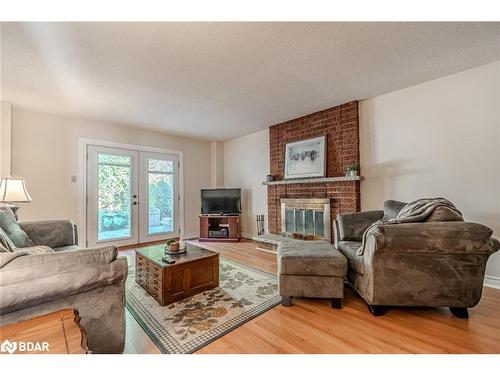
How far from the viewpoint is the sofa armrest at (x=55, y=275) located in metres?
0.97

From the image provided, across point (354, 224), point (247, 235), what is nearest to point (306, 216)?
point (354, 224)

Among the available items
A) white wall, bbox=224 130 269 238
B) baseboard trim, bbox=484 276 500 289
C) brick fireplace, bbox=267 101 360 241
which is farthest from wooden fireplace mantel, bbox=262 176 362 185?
baseboard trim, bbox=484 276 500 289

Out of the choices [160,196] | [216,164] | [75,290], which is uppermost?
[216,164]

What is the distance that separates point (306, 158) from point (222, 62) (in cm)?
220

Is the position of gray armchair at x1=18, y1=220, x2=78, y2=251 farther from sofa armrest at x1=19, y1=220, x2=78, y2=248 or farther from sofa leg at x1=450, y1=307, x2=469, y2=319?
sofa leg at x1=450, y1=307, x2=469, y2=319

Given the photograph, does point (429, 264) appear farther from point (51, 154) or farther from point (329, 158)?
point (51, 154)

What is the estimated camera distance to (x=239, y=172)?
5.36 meters

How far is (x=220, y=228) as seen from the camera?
495 cm

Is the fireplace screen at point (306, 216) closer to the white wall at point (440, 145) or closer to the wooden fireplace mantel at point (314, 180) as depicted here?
the wooden fireplace mantel at point (314, 180)

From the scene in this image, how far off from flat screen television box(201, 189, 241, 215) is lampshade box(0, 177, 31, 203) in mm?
2992

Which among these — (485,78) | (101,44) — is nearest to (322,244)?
(485,78)

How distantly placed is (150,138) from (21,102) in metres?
1.89

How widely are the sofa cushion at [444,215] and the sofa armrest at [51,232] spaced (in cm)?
354

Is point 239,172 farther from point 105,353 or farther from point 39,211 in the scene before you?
point 105,353
